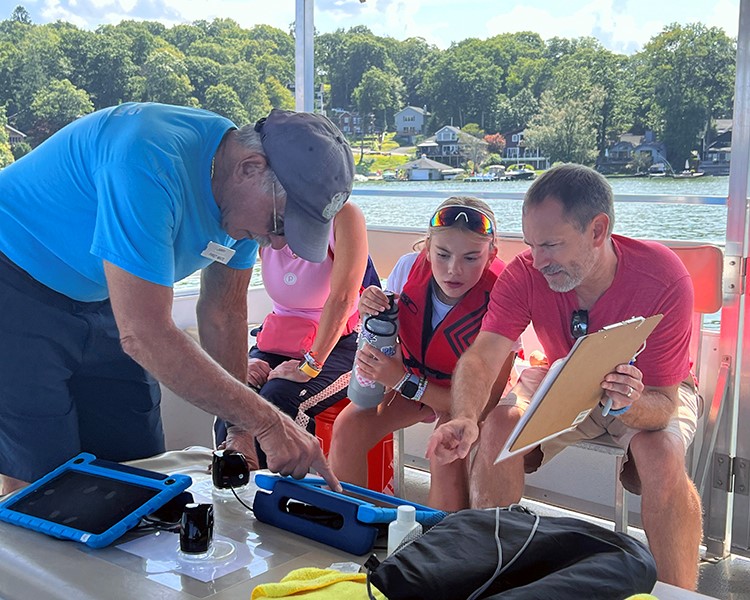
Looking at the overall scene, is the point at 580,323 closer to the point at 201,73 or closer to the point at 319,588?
the point at 319,588

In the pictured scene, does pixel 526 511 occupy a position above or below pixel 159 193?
below

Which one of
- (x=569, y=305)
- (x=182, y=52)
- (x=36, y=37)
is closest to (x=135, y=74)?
(x=182, y=52)

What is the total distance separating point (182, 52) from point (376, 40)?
199cm

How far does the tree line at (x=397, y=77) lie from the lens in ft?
15.3

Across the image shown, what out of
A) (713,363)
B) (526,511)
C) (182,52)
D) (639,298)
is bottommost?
(713,363)

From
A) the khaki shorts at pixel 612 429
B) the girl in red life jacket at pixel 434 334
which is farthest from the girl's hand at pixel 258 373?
the khaki shorts at pixel 612 429

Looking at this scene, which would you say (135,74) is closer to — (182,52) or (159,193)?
(182,52)

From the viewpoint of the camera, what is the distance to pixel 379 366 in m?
2.36

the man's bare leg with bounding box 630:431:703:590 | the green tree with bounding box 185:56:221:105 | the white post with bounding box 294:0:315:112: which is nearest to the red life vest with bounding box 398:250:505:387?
the man's bare leg with bounding box 630:431:703:590

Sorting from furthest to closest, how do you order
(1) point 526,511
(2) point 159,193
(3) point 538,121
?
1. (3) point 538,121
2. (2) point 159,193
3. (1) point 526,511

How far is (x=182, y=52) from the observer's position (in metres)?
5.31

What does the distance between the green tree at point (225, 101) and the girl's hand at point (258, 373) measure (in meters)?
3.05

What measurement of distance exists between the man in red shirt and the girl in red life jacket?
16 cm

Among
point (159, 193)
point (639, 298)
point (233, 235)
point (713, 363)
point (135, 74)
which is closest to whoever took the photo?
point (159, 193)
